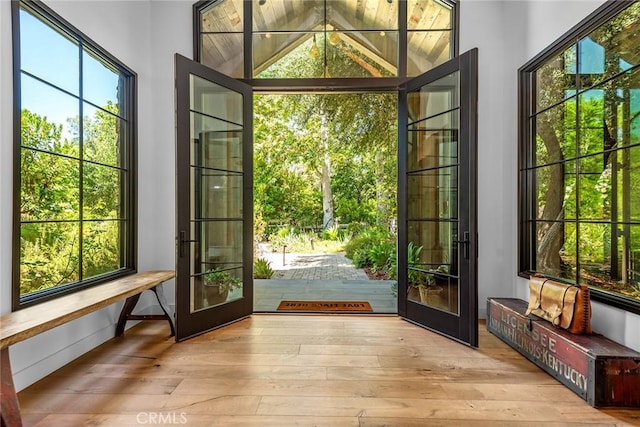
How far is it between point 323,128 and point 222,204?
6.00m

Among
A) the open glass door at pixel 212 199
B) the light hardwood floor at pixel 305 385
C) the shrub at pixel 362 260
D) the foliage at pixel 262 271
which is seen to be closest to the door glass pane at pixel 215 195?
the open glass door at pixel 212 199

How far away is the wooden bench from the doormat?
1.42 metres

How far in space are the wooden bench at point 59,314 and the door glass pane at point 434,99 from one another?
292 centimetres

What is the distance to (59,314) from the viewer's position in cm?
198

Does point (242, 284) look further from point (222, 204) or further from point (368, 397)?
point (368, 397)

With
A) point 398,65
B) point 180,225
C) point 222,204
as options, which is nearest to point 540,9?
point 398,65

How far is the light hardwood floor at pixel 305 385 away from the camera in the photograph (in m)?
1.84

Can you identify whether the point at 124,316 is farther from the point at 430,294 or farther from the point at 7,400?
the point at 430,294

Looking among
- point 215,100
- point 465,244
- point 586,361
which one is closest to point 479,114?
point 465,244

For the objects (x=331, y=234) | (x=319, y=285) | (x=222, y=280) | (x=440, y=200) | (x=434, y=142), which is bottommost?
(x=319, y=285)

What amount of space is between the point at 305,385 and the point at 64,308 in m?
1.62

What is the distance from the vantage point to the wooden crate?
193 centimetres

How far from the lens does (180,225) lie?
9.55 ft

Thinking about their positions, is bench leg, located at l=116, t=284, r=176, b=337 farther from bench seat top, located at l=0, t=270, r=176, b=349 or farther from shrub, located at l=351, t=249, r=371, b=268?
shrub, located at l=351, t=249, r=371, b=268
